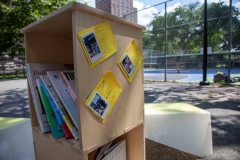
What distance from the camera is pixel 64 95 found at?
2.89ft

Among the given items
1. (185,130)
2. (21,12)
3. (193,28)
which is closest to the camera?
(185,130)

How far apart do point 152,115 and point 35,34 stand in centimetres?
111

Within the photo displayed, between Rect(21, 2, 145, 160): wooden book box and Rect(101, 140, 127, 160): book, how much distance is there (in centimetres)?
7

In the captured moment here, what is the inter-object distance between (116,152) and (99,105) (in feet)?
1.49

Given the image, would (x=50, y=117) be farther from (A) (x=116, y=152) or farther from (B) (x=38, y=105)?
(A) (x=116, y=152)

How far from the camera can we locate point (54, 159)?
0.93 meters

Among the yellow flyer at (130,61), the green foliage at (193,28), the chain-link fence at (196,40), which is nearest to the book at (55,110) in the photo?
the yellow flyer at (130,61)

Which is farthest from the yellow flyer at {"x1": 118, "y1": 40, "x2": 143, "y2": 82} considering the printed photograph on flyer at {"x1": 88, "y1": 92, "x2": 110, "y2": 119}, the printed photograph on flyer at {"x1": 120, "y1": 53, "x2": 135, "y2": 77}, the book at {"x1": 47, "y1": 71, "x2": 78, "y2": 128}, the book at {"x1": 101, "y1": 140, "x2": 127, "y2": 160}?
the book at {"x1": 101, "y1": 140, "x2": 127, "y2": 160}

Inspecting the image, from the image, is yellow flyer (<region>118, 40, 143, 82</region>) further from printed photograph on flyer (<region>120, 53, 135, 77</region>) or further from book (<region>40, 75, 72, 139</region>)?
book (<region>40, 75, 72, 139</region>)

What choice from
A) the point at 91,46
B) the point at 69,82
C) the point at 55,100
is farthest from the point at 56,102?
the point at 91,46

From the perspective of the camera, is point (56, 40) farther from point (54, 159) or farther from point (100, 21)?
point (54, 159)

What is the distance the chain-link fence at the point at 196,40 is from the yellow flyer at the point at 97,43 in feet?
19.0

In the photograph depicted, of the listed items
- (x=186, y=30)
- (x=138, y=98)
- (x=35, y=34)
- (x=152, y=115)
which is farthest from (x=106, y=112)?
(x=186, y=30)

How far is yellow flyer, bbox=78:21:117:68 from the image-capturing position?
2.38ft
